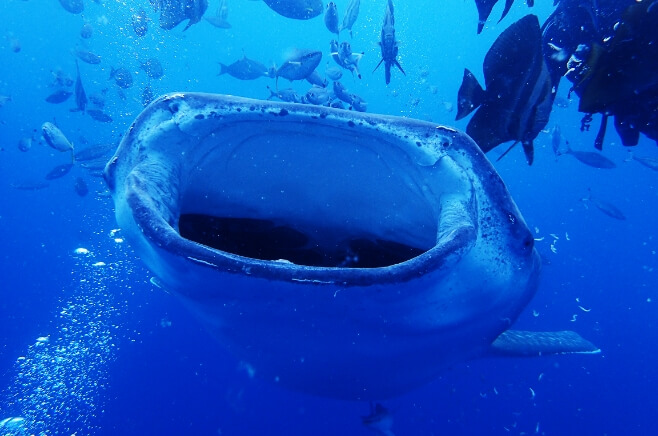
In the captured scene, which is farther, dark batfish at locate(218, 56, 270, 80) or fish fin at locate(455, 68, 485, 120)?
dark batfish at locate(218, 56, 270, 80)

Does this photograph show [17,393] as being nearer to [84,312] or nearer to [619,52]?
[84,312]

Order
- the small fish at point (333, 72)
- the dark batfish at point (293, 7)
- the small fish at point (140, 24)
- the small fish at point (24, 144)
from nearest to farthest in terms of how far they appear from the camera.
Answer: the dark batfish at point (293, 7), the small fish at point (140, 24), the small fish at point (333, 72), the small fish at point (24, 144)

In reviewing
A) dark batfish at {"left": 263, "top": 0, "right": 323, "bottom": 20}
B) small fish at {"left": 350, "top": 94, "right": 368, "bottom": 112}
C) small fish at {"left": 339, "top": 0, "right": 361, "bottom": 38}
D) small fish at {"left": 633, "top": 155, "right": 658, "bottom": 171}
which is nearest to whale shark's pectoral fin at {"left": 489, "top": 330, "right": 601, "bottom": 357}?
small fish at {"left": 350, "top": 94, "right": 368, "bottom": 112}

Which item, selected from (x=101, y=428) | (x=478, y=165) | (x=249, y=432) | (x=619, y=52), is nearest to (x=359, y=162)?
(x=478, y=165)

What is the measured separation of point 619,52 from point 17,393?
998 cm

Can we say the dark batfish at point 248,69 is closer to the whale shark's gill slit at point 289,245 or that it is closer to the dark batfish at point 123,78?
the dark batfish at point 123,78

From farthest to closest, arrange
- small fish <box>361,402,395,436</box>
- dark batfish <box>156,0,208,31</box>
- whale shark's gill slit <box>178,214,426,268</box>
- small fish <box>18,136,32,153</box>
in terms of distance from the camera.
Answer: small fish <box>18,136,32,153</box>, dark batfish <box>156,0,208,31</box>, small fish <box>361,402,395,436</box>, whale shark's gill slit <box>178,214,426,268</box>

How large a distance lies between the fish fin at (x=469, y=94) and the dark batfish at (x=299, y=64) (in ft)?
17.7

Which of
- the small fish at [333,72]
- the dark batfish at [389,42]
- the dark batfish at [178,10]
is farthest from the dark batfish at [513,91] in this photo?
the small fish at [333,72]

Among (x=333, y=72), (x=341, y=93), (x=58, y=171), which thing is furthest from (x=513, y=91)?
(x=58, y=171)

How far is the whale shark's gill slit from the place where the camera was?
2244mm

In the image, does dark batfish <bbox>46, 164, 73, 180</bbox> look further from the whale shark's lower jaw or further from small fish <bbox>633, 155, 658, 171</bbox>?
small fish <bbox>633, 155, 658, 171</bbox>

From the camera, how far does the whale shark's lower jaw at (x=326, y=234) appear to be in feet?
3.57

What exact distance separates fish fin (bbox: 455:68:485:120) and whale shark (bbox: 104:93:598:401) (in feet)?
2.36
